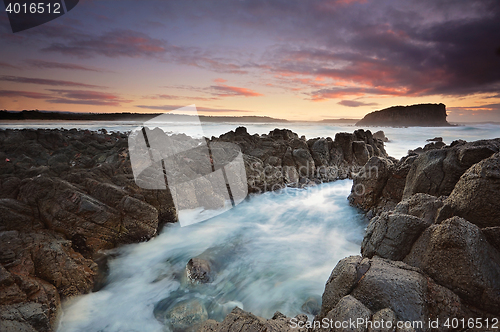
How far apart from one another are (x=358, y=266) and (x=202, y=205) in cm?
903

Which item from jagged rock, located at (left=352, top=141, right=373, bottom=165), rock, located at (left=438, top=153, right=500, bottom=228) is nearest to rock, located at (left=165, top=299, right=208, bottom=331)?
rock, located at (left=438, top=153, right=500, bottom=228)

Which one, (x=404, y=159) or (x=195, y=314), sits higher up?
(x=404, y=159)

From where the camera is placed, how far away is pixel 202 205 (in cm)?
1173

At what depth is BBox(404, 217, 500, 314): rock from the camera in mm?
3307

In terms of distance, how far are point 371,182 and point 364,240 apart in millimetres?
6273

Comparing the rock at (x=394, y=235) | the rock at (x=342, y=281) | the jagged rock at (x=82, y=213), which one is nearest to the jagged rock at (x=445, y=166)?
the rock at (x=394, y=235)

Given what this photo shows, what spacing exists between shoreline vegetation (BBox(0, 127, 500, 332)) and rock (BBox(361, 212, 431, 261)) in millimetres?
20

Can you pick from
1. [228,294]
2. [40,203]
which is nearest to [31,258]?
[40,203]

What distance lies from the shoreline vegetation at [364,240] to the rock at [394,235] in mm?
20

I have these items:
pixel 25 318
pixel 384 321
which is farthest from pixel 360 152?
pixel 25 318

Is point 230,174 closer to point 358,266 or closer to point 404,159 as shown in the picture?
point 404,159

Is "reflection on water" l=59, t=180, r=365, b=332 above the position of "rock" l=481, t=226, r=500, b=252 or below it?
below

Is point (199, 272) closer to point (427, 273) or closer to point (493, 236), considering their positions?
point (427, 273)

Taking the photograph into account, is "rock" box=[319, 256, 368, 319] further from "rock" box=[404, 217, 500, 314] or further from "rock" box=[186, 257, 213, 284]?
Result: "rock" box=[186, 257, 213, 284]
